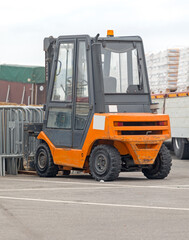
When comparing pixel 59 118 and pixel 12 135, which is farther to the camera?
pixel 12 135

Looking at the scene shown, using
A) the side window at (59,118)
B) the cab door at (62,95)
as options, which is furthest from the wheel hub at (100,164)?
the side window at (59,118)

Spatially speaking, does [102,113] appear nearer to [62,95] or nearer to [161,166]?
[62,95]

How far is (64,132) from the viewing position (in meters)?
13.0

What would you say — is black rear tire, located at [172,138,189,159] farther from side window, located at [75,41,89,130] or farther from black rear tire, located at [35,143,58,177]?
side window, located at [75,41,89,130]

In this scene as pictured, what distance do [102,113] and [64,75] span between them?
53.6 inches

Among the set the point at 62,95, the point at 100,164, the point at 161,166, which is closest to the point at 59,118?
the point at 62,95

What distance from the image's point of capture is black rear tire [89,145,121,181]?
11908 millimetres

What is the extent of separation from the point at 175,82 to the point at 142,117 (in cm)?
1085

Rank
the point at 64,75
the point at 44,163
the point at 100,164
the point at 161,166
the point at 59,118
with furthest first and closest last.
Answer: the point at 44,163 → the point at 59,118 → the point at 64,75 → the point at 161,166 → the point at 100,164

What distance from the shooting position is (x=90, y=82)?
1230cm

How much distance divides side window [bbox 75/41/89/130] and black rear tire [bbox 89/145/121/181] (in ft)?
2.25

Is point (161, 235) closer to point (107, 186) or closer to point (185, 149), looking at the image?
point (107, 186)

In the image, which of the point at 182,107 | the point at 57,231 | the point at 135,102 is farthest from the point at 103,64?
the point at 182,107

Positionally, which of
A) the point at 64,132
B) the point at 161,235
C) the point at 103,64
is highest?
the point at 103,64
